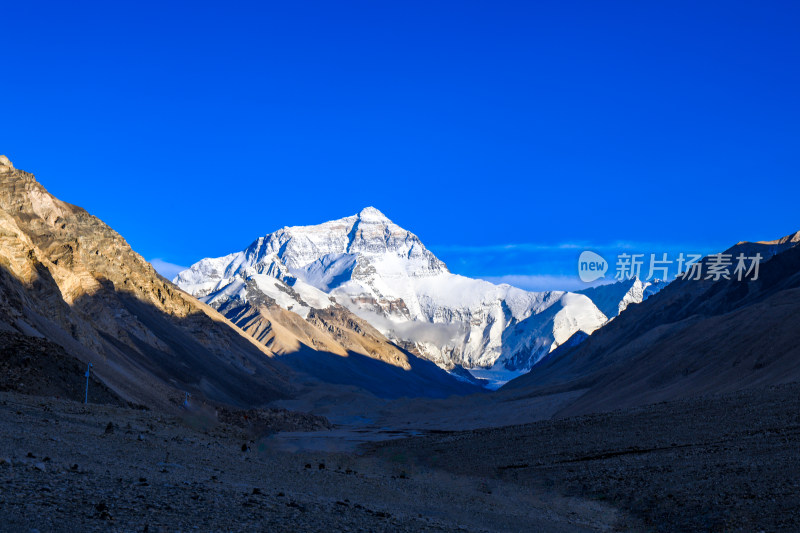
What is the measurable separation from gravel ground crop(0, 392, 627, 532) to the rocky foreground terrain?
58mm

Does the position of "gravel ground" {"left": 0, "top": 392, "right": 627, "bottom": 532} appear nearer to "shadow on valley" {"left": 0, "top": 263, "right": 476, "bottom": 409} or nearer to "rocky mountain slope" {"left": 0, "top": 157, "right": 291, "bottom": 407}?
"shadow on valley" {"left": 0, "top": 263, "right": 476, "bottom": 409}

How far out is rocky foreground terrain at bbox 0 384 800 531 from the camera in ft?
43.4

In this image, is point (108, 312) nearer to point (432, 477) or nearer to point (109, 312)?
point (109, 312)

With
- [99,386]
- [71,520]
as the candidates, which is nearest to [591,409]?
[99,386]

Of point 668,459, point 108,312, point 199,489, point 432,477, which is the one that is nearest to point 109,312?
point 108,312

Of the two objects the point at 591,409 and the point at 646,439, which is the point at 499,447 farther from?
the point at 591,409

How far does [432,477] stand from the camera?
3111 centimetres

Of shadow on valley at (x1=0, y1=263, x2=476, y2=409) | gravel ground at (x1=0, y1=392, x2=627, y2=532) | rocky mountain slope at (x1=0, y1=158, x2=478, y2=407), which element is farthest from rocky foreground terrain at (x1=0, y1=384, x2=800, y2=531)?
rocky mountain slope at (x1=0, y1=158, x2=478, y2=407)

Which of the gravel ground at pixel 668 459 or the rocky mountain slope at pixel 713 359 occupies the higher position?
the rocky mountain slope at pixel 713 359

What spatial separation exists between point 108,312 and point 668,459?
8294 cm

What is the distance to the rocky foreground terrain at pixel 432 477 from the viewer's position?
13.2 m

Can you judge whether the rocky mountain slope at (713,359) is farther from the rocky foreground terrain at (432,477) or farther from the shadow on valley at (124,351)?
the shadow on valley at (124,351)

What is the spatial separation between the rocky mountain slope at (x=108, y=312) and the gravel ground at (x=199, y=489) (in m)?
17.7

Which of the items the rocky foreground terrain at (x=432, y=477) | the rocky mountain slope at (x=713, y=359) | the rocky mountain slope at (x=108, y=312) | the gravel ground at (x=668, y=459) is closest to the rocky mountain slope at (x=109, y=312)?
the rocky mountain slope at (x=108, y=312)
